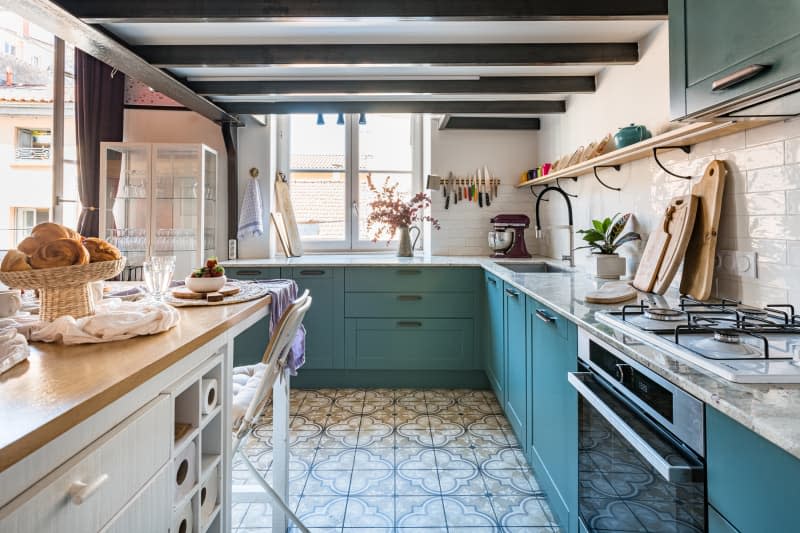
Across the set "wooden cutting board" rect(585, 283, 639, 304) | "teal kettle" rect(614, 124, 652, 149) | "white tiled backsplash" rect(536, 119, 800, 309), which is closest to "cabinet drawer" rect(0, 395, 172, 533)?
"wooden cutting board" rect(585, 283, 639, 304)

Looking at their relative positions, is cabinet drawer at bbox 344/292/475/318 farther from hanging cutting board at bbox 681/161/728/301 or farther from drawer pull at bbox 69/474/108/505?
drawer pull at bbox 69/474/108/505

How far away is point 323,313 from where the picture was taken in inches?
122

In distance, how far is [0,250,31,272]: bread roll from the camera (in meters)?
0.88

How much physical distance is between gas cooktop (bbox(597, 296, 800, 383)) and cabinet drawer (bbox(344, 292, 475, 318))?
5.77 feet

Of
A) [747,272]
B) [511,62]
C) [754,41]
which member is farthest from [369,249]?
[754,41]

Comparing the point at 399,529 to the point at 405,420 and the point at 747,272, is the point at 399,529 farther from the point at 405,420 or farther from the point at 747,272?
the point at 747,272

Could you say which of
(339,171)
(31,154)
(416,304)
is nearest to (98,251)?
(416,304)

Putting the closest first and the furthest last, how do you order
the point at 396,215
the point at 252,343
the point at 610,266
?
the point at 610,266 → the point at 252,343 → the point at 396,215

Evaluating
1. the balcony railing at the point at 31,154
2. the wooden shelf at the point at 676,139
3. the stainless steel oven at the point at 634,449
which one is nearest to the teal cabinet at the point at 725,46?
the wooden shelf at the point at 676,139

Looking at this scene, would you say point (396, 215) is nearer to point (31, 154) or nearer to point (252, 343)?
point (252, 343)

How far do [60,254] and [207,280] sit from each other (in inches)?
21.6

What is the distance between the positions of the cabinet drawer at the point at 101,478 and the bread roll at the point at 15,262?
0.43 meters

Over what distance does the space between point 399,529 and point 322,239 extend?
9.07 ft

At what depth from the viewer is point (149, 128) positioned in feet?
11.6
